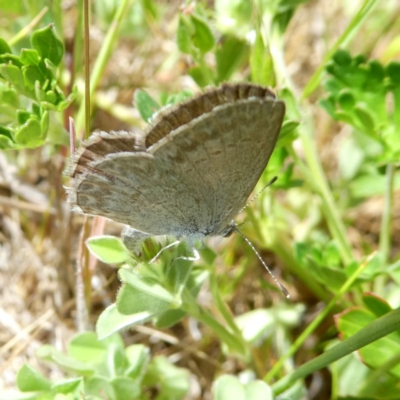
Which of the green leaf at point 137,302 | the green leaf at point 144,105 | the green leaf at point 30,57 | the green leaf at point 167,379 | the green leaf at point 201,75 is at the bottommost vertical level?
the green leaf at point 167,379

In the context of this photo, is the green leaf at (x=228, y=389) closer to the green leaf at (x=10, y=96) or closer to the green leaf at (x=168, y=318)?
the green leaf at (x=168, y=318)

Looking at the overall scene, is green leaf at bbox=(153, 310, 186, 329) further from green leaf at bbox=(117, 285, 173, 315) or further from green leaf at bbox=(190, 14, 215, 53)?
green leaf at bbox=(190, 14, 215, 53)

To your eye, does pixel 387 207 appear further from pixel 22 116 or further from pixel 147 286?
pixel 22 116

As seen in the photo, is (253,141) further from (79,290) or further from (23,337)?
(23,337)

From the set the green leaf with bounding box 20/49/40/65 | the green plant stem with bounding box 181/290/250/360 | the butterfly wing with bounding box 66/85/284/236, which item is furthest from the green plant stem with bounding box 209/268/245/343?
the green leaf with bounding box 20/49/40/65

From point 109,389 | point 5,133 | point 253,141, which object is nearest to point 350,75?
point 253,141

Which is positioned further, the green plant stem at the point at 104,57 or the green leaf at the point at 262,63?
the green plant stem at the point at 104,57

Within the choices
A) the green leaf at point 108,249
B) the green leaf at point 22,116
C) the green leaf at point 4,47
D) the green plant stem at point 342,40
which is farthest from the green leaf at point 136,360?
the green plant stem at point 342,40
